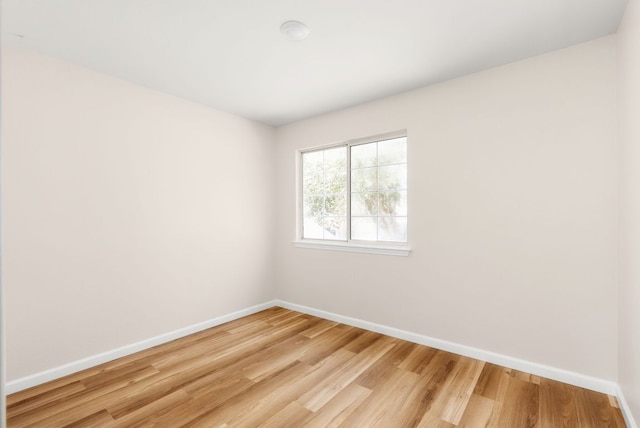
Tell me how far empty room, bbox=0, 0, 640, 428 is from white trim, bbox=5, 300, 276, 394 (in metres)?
0.02

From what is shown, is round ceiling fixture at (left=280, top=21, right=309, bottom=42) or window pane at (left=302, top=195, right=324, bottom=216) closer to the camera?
round ceiling fixture at (left=280, top=21, right=309, bottom=42)

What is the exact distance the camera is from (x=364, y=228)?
142 inches

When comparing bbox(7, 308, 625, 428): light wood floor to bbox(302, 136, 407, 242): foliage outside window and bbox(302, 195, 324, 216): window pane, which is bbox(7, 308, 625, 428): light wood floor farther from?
bbox(302, 195, 324, 216): window pane

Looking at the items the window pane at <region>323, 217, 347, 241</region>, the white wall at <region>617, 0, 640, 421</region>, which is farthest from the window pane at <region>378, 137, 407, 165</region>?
the white wall at <region>617, 0, 640, 421</region>

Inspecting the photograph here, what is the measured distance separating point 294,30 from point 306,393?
2.54 m

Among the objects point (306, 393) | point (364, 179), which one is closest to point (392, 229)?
point (364, 179)

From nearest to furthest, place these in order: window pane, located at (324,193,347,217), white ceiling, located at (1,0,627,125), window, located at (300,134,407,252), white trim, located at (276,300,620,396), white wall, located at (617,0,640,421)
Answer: white wall, located at (617,0,640,421)
white ceiling, located at (1,0,627,125)
white trim, located at (276,300,620,396)
window, located at (300,134,407,252)
window pane, located at (324,193,347,217)

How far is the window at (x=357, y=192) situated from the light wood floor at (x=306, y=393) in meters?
1.22

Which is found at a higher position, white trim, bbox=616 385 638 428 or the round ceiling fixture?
the round ceiling fixture

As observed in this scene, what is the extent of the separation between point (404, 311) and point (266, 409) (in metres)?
1.64

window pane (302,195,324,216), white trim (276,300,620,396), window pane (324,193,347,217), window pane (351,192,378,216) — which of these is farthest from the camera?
window pane (302,195,324,216)

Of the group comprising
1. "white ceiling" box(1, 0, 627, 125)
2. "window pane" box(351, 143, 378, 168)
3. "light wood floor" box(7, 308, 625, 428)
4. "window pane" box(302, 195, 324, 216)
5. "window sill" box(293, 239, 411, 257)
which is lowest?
"light wood floor" box(7, 308, 625, 428)

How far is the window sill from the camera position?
3203 millimetres

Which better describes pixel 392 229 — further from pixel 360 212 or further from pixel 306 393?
pixel 306 393
